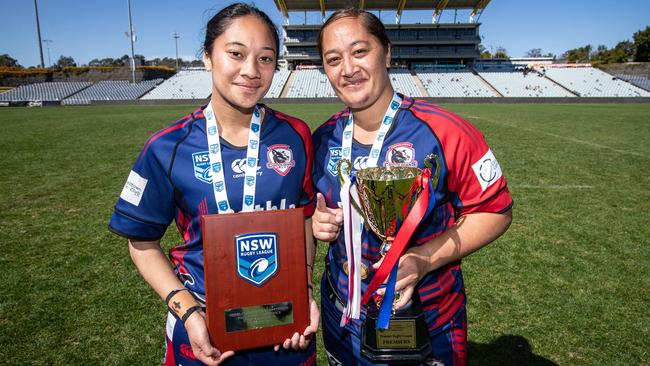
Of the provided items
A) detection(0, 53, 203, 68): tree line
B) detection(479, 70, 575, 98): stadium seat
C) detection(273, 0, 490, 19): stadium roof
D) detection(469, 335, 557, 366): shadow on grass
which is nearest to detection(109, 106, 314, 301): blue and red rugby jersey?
detection(469, 335, 557, 366): shadow on grass

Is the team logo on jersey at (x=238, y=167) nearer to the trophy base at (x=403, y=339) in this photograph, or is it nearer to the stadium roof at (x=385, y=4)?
the trophy base at (x=403, y=339)

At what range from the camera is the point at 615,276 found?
13.3 ft

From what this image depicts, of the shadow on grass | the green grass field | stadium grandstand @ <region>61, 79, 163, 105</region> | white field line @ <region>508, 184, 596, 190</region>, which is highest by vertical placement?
stadium grandstand @ <region>61, 79, 163, 105</region>

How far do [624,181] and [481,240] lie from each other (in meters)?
8.20

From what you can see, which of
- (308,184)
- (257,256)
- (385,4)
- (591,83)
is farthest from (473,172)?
(591,83)

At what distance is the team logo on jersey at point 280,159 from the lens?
1.69 meters

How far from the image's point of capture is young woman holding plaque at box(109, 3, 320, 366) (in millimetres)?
1560

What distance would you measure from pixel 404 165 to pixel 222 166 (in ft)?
2.48

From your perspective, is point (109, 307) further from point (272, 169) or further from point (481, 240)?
point (481, 240)

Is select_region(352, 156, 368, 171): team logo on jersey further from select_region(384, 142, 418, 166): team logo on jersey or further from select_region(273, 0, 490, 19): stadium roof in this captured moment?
select_region(273, 0, 490, 19): stadium roof

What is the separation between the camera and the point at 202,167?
1.60 m

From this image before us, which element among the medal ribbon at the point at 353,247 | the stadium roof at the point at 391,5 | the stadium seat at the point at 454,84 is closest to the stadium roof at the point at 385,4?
the stadium roof at the point at 391,5

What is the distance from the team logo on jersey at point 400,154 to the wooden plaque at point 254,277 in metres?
0.46

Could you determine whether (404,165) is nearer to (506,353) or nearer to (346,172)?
(346,172)
